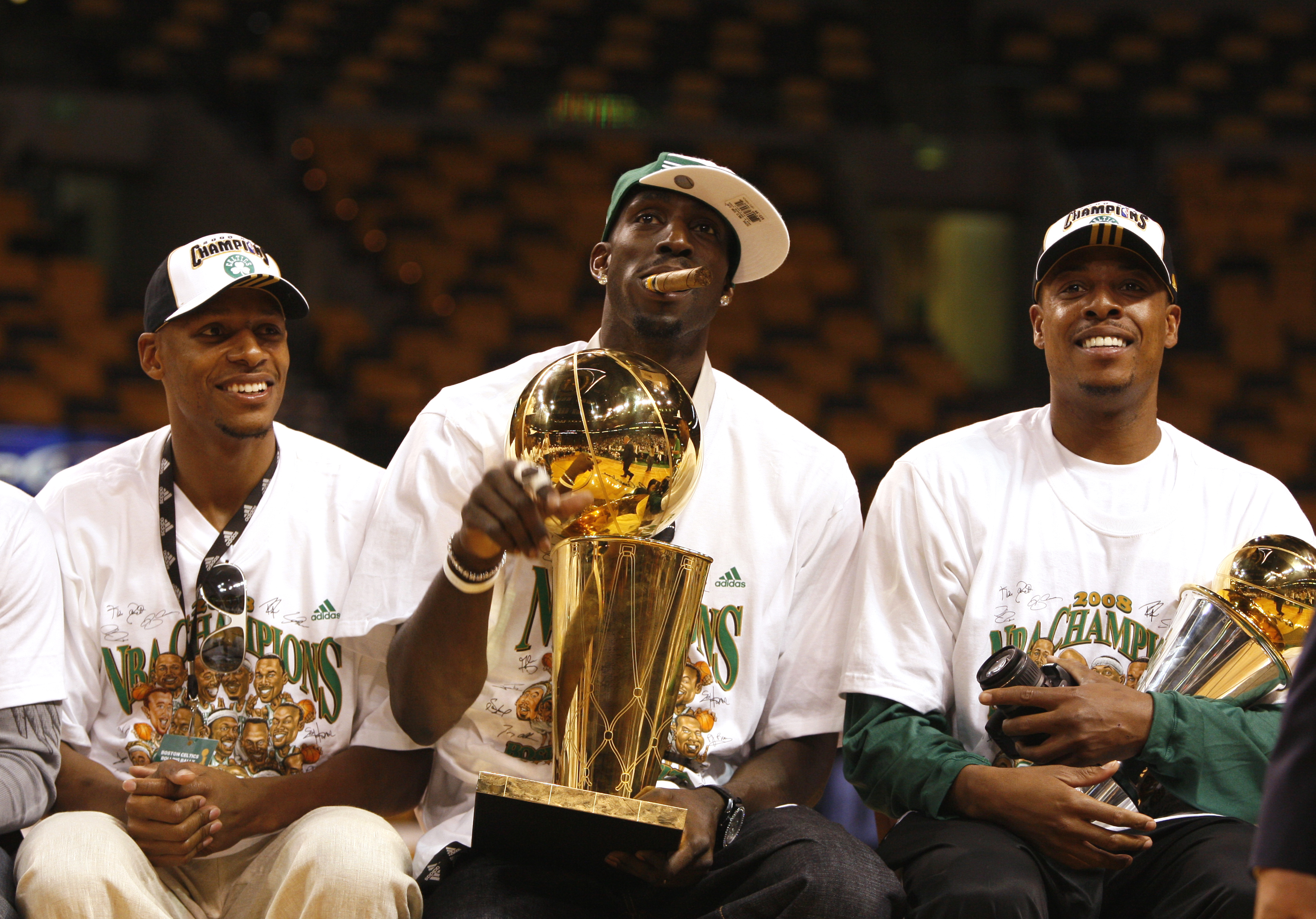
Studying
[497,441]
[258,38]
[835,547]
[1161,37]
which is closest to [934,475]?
[835,547]

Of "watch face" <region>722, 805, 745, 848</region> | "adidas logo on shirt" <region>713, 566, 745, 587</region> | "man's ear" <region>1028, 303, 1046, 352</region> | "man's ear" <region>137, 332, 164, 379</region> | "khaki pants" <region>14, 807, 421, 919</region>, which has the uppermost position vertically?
"man's ear" <region>1028, 303, 1046, 352</region>

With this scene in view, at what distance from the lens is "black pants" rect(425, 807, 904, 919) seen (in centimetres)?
226

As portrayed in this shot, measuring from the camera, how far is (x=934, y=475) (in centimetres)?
285

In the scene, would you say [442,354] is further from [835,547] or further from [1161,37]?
[1161,37]

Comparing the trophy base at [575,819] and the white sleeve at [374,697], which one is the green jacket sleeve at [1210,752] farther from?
the white sleeve at [374,697]

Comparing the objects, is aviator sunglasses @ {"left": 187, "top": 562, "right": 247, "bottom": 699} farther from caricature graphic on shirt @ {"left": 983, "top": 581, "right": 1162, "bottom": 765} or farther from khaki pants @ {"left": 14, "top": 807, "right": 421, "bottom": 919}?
caricature graphic on shirt @ {"left": 983, "top": 581, "right": 1162, "bottom": 765}

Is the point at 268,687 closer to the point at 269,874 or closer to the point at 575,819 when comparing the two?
the point at 269,874

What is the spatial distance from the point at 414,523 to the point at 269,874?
0.69 m

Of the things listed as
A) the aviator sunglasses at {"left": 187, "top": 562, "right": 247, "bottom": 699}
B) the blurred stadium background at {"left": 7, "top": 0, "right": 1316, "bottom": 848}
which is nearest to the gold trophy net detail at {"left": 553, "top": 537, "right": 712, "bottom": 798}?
the aviator sunglasses at {"left": 187, "top": 562, "right": 247, "bottom": 699}

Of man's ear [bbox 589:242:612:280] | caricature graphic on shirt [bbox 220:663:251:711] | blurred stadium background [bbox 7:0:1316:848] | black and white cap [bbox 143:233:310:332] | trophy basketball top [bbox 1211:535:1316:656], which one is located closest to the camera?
trophy basketball top [bbox 1211:535:1316:656]

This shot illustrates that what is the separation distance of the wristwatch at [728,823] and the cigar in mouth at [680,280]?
904 millimetres

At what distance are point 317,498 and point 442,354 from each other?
22.0 ft

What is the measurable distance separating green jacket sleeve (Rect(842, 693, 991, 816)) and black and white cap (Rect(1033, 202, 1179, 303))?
964mm

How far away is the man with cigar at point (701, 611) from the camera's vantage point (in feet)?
7.64
